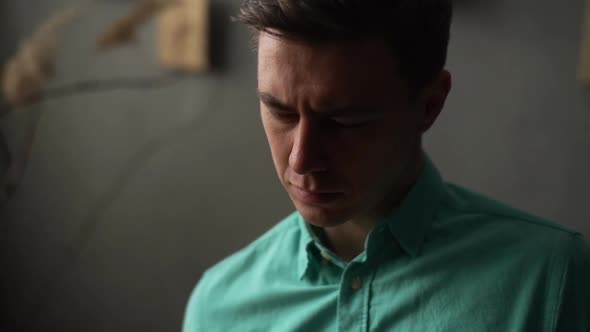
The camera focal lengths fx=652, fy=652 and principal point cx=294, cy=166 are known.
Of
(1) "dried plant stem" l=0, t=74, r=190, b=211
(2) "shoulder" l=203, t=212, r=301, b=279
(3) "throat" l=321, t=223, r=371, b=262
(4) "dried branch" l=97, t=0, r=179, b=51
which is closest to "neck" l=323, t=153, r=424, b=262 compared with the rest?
(3) "throat" l=321, t=223, r=371, b=262

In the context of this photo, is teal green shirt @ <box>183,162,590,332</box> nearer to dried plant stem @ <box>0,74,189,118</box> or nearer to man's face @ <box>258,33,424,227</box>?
man's face @ <box>258,33,424,227</box>

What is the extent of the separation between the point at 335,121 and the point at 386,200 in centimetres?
15

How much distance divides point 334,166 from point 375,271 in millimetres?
161

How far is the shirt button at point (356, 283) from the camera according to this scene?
2.52ft

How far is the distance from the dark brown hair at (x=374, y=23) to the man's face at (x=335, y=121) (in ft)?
0.04

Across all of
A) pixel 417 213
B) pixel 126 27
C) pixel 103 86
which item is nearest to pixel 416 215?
pixel 417 213

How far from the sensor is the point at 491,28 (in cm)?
104

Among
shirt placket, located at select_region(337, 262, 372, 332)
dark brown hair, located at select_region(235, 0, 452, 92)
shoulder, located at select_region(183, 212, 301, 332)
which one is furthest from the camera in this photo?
shoulder, located at select_region(183, 212, 301, 332)

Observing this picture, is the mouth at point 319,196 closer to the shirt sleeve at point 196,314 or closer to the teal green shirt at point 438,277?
the teal green shirt at point 438,277

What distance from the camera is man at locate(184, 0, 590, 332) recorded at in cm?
65

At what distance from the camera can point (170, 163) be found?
1.50 m

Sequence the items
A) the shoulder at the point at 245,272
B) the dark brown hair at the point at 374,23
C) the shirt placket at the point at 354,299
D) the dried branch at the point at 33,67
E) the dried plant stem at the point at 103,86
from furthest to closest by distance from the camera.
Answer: the dried plant stem at the point at 103,86 < the dried branch at the point at 33,67 < the shoulder at the point at 245,272 < the shirt placket at the point at 354,299 < the dark brown hair at the point at 374,23

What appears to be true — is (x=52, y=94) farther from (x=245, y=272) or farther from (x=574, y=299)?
(x=574, y=299)

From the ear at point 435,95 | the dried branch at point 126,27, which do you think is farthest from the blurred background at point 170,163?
the ear at point 435,95
